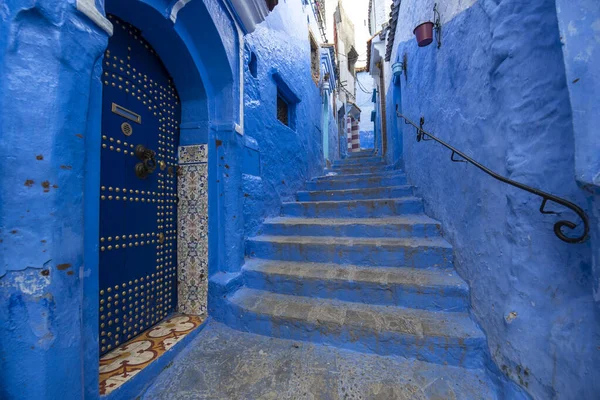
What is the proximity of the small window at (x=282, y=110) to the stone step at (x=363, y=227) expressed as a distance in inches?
91.5

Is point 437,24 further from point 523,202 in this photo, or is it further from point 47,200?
point 47,200

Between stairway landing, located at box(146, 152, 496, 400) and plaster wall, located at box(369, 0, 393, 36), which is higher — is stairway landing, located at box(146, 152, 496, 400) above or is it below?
below

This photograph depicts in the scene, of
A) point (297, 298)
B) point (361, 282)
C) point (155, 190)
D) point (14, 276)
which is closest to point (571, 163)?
point (361, 282)

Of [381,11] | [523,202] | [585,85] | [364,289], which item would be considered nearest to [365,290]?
[364,289]

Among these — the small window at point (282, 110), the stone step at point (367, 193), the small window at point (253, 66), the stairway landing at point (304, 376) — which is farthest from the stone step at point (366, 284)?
the small window at point (282, 110)

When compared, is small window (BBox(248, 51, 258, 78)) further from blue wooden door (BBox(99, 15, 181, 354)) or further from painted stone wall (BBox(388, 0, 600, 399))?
painted stone wall (BBox(388, 0, 600, 399))

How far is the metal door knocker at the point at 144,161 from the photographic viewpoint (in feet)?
6.34

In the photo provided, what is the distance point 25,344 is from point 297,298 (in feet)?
5.94

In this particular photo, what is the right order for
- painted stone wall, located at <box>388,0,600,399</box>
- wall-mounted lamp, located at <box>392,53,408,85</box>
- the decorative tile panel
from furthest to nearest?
wall-mounted lamp, located at <box>392,53,408,85</box>, the decorative tile panel, painted stone wall, located at <box>388,0,600,399</box>

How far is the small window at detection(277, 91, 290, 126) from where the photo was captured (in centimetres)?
451

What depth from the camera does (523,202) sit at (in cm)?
131

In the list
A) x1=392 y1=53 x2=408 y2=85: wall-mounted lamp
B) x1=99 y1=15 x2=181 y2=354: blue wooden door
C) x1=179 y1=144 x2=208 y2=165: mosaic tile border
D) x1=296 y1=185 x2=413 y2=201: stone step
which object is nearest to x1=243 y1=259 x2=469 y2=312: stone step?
x1=99 y1=15 x2=181 y2=354: blue wooden door

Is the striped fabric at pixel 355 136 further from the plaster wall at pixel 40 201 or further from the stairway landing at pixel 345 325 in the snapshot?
the plaster wall at pixel 40 201

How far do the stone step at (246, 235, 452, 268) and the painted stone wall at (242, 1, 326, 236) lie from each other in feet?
1.35
